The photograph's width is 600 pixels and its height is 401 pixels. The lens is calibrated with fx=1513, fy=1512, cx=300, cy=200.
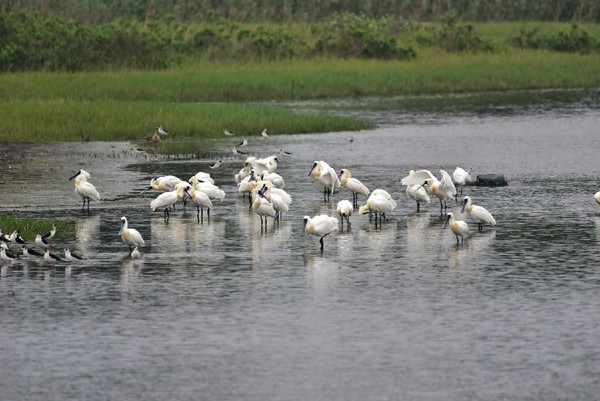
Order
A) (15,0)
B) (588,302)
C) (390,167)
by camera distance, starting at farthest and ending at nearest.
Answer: (15,0)
(390,167)
(588,302)

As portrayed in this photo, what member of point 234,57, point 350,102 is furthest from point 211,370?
point 234,57

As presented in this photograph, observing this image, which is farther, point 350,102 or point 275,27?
point 275,27

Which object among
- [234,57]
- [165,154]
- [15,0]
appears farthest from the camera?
[15,0]

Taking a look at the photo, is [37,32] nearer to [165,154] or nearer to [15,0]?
[15,0]

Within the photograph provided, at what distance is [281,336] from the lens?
49.8ft

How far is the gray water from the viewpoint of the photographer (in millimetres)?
13531

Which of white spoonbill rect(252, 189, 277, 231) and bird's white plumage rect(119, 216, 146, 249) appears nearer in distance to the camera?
bird's white plumage rect(119, 216, 146, 249)

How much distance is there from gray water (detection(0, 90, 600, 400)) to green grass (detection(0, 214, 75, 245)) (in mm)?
332

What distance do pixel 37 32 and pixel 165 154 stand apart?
1703 cm

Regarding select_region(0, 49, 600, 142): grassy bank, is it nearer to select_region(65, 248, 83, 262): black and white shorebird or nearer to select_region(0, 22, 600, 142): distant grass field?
select_region(0, 22, 600, 142): distant grass field

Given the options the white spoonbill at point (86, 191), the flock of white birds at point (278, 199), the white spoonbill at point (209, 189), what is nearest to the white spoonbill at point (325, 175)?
the flock of white birds at point (278, 199)

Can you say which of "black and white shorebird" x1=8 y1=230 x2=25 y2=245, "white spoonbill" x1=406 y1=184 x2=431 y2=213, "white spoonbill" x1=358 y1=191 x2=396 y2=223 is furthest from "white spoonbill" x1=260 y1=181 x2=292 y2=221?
"black and white shorebird" x1=8 y1=230 x2=25 y2=245

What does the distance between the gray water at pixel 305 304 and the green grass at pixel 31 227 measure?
1.09ft

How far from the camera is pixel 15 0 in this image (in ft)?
186
